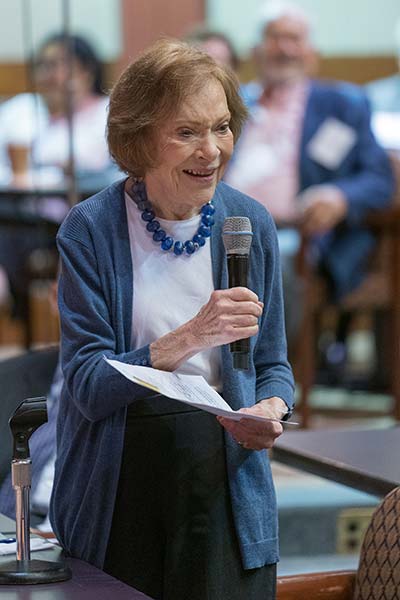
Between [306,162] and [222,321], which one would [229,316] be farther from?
[306,162]

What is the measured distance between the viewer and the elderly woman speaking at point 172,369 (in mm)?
1483

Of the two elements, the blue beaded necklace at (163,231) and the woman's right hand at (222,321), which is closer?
the woman's right hand at (222,321)

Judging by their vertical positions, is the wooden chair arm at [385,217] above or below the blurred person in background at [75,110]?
below

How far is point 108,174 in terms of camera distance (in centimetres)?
448

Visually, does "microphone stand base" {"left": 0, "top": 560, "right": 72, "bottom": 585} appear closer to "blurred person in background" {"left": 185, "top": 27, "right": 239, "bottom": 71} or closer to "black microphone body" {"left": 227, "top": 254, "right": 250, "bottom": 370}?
"black microphone body" {"left": 227, "top": 254, "right": 250, "bottom": 370}

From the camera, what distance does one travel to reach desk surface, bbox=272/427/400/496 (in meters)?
2.14

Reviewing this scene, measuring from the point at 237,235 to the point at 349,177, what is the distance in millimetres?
2972

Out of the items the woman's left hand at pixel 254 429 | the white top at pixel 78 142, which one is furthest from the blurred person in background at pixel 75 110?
the woman's left hand at pixel 254 429

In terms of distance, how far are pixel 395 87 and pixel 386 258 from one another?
95.3 inches

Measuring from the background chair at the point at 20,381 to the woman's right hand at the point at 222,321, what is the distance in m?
1.01

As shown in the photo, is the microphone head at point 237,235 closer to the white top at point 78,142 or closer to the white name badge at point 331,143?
the white name badge at point 331,143

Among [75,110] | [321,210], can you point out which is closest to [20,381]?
[321,210]

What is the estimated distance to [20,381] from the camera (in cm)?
245

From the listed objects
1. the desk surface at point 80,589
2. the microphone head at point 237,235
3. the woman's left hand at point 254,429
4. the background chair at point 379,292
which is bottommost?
the background chair at point 379,292
